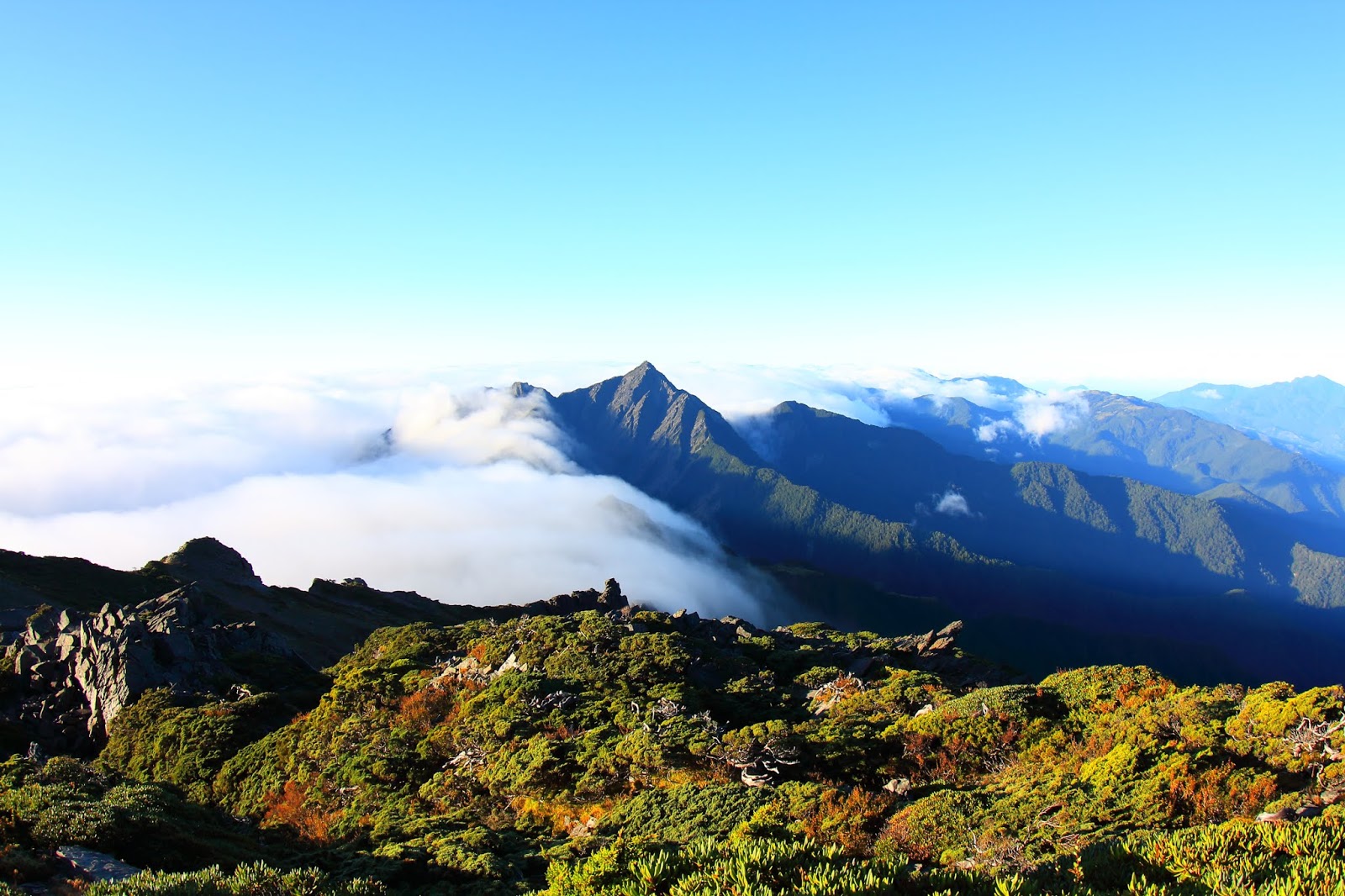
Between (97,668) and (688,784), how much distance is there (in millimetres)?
40832

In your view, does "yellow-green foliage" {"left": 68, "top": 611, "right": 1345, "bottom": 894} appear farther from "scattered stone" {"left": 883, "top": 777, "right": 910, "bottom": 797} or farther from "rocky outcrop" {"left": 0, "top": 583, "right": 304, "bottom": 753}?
"rocky outcrop" {"left": 0, "top": 583, "right": 304, "bottom": 753}

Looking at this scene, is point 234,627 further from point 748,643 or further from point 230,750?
point 748,643

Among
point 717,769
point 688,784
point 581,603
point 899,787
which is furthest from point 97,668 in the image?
point 899,787

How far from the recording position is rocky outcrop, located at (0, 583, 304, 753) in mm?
39875

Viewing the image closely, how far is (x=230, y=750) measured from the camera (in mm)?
34094

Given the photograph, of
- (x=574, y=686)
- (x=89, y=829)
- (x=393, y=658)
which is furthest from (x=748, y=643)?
(x=89, y=829)

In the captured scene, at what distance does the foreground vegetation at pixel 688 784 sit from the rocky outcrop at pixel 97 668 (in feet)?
12.6

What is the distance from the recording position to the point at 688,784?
2311 cm

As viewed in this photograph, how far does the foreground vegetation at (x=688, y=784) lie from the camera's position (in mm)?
11453

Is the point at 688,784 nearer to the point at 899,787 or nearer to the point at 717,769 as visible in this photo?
the point at 717,769

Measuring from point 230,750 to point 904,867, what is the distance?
3628 centimetres

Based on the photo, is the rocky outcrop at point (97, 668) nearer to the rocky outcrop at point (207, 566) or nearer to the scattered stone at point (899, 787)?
the scattered stone at point (899, 787)

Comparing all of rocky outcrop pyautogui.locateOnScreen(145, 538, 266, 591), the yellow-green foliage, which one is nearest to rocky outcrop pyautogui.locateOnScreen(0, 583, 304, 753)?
the yellow-green foliage

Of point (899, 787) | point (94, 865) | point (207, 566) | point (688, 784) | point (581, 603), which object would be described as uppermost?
point (94, 865)
